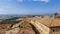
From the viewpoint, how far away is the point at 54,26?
1072 centimetres

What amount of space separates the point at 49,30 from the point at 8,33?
4.22 m

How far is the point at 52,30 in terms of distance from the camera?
10.7 m

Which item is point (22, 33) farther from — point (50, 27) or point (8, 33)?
point (50, 27)

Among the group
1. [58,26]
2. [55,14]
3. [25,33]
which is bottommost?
[25,33]

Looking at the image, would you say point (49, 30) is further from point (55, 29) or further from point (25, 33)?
point (25, 33)

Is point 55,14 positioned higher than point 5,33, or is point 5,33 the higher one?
point 55,14

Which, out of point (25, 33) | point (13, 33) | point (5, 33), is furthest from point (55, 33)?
point (5, 33)

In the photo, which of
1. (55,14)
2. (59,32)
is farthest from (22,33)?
(55,14)

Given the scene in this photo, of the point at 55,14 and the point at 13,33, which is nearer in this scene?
the point at 13,33

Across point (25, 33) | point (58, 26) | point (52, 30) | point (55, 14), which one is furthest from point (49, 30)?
point (55, 14)

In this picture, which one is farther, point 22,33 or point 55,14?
point 55,14

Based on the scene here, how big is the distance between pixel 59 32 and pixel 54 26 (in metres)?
0.77

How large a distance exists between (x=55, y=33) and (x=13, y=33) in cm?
429

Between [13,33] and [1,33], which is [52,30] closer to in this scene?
[13,33]
